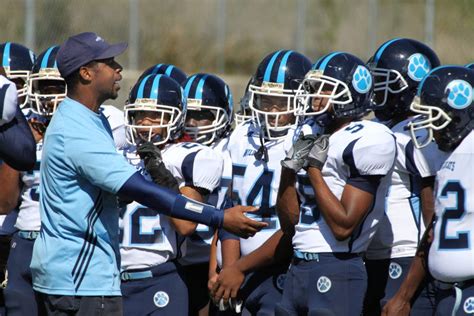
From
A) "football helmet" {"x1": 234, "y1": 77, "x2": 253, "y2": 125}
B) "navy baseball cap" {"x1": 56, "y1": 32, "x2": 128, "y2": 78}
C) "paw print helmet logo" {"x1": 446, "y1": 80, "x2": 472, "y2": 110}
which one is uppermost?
"navy baseball cap" {"x1": 56, "y1": 32, "x2": 128, "y2": 78}

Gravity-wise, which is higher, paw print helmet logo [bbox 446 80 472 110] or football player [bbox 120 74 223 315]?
paw print helmet logo [bbox 446 80 472 110]

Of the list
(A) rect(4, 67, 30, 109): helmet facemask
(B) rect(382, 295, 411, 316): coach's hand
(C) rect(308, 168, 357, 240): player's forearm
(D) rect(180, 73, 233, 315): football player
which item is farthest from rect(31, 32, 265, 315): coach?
(A) rect(4, 67, 30, 109): helmet facemask

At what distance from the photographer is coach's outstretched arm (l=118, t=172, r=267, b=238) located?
4.30m

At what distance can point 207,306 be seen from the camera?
233 inches

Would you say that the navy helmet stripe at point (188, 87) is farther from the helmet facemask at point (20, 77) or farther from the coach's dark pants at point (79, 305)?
the coach's dark pants at point (79, 305)

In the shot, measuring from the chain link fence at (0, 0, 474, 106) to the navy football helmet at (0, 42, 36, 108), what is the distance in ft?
33.3

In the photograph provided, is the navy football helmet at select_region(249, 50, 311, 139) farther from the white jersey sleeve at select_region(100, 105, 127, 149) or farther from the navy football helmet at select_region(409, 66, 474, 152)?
the white jersey sleeve at select_region(100, 105, 127, 149)

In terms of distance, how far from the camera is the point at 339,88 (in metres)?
5.12

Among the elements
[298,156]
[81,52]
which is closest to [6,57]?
[81,52]

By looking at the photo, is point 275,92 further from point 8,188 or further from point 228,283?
point 8,188

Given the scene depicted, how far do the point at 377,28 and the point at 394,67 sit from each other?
41.5 feet

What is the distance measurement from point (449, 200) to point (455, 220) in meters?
0.10

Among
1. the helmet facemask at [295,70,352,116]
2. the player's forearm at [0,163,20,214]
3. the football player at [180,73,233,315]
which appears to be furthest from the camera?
the player's forearm at [0,163,20,214]

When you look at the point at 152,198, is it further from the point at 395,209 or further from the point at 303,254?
the point at 395,209
